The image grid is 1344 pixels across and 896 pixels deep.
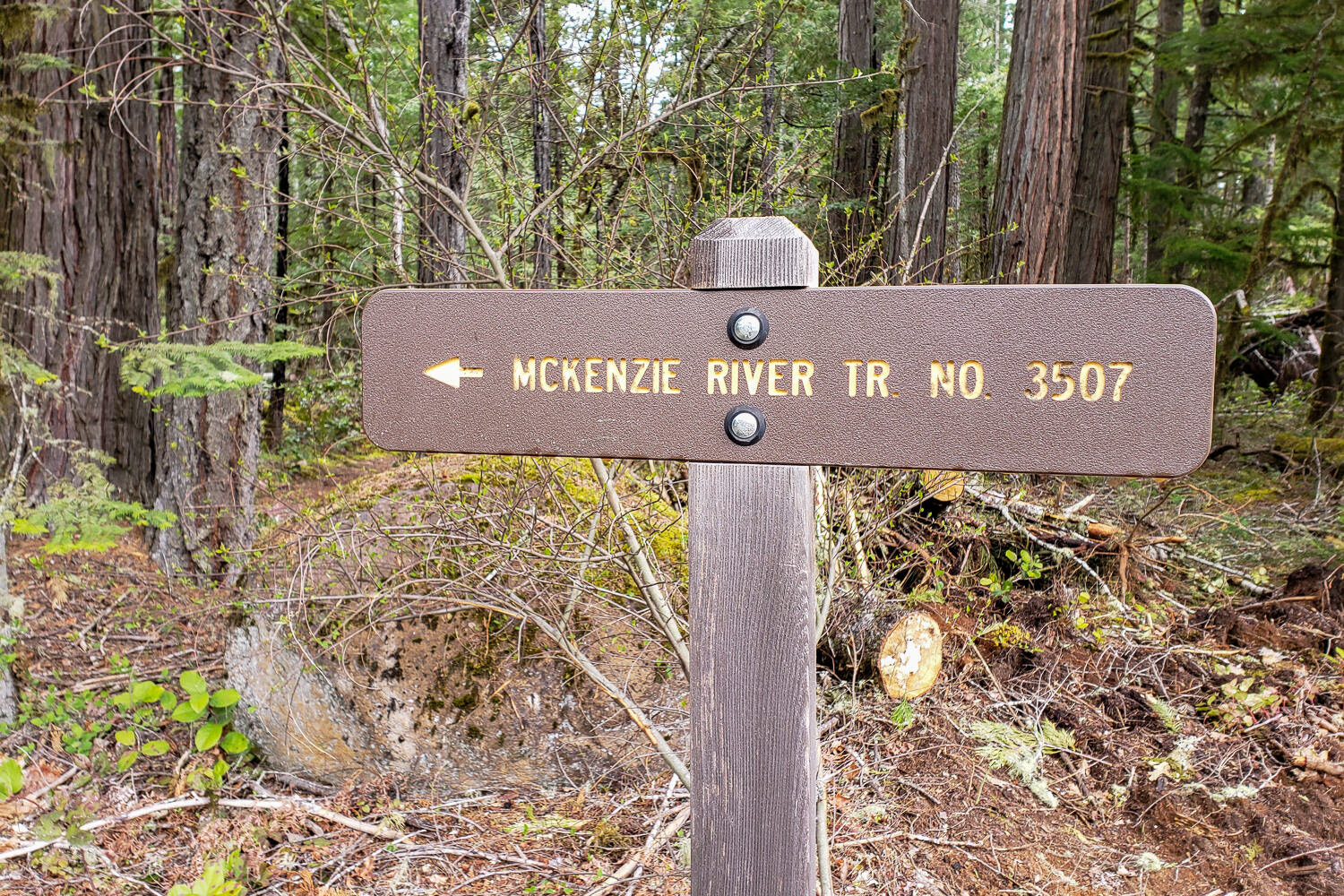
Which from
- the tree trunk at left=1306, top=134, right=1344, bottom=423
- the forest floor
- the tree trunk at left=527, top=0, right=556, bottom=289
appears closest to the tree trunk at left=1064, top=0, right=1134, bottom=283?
the tree trunk at left=1306, top=134, right=1344, bottom=423

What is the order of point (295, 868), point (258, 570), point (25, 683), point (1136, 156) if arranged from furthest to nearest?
point (1136, 156), point (25, 683), point (258, 570), point (295, 868)

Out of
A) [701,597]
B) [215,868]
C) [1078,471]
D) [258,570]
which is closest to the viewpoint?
[1078,471]

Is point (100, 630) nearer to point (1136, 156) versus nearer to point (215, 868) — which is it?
point (215, 868)

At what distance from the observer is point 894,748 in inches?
140

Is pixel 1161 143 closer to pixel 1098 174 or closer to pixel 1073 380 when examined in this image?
pixel 1098 174

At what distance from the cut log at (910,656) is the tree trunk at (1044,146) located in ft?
9.81

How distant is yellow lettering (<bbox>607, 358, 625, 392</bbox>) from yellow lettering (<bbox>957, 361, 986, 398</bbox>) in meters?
0.57

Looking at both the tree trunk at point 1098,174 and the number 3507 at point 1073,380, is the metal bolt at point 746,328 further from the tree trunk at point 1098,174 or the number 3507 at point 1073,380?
the tree trunk at point 1098,174

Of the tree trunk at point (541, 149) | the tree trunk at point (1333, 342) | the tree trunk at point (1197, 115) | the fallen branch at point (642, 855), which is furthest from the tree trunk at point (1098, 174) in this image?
the fallen branch at point (642, 855)

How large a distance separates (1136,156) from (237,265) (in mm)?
10207

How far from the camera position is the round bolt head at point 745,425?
1.37m

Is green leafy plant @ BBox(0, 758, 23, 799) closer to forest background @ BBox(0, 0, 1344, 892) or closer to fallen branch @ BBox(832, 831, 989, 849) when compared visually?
forest background @ BBox(0, 0, 1344, 892)

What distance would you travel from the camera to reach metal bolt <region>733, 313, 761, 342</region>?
1.36 m

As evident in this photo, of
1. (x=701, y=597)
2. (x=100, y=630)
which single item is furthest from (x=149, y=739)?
(x=701, y=597)
